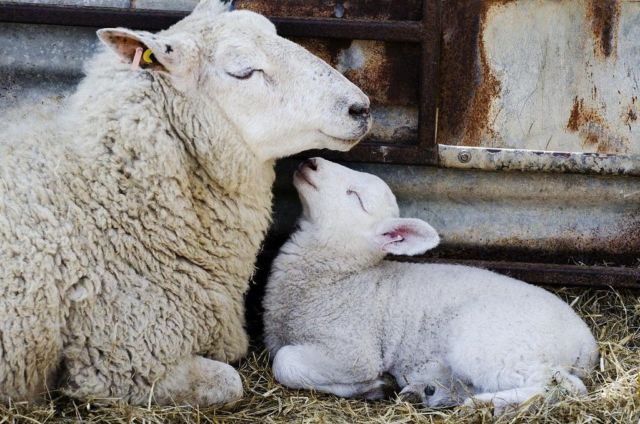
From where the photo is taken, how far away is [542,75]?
4.21 meters

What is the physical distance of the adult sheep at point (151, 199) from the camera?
127 inches

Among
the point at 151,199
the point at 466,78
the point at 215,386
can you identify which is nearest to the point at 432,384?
the point at 215,386

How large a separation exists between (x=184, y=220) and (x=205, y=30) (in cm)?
70

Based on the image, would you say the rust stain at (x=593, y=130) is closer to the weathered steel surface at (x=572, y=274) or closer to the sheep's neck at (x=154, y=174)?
the weathered steel surface at (x=572, y=274)

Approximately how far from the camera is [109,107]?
3.44 metres

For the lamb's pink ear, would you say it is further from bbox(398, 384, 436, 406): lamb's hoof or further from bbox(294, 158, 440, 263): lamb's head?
bbox(398, 384, 436, 406): lamb's hoof

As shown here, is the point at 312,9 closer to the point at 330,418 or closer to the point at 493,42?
the point at 493,42

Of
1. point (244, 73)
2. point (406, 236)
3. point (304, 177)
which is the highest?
point (244, 73)

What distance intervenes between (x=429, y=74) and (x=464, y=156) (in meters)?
0.40

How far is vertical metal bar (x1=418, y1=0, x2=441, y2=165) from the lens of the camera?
4055 mm

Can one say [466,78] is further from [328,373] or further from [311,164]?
[328,373]

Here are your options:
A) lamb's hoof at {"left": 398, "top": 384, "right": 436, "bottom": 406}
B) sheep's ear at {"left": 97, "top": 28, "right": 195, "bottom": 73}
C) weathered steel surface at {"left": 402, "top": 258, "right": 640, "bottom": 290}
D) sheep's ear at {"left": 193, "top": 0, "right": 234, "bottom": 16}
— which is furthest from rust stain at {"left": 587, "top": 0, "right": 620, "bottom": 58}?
sheep's ear at {"left": 97, "top": 28, "right": 195, "bottom": 73}

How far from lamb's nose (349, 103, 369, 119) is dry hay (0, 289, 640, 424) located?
105cm

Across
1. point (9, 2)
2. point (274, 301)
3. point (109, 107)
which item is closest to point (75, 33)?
point (9, 2)
